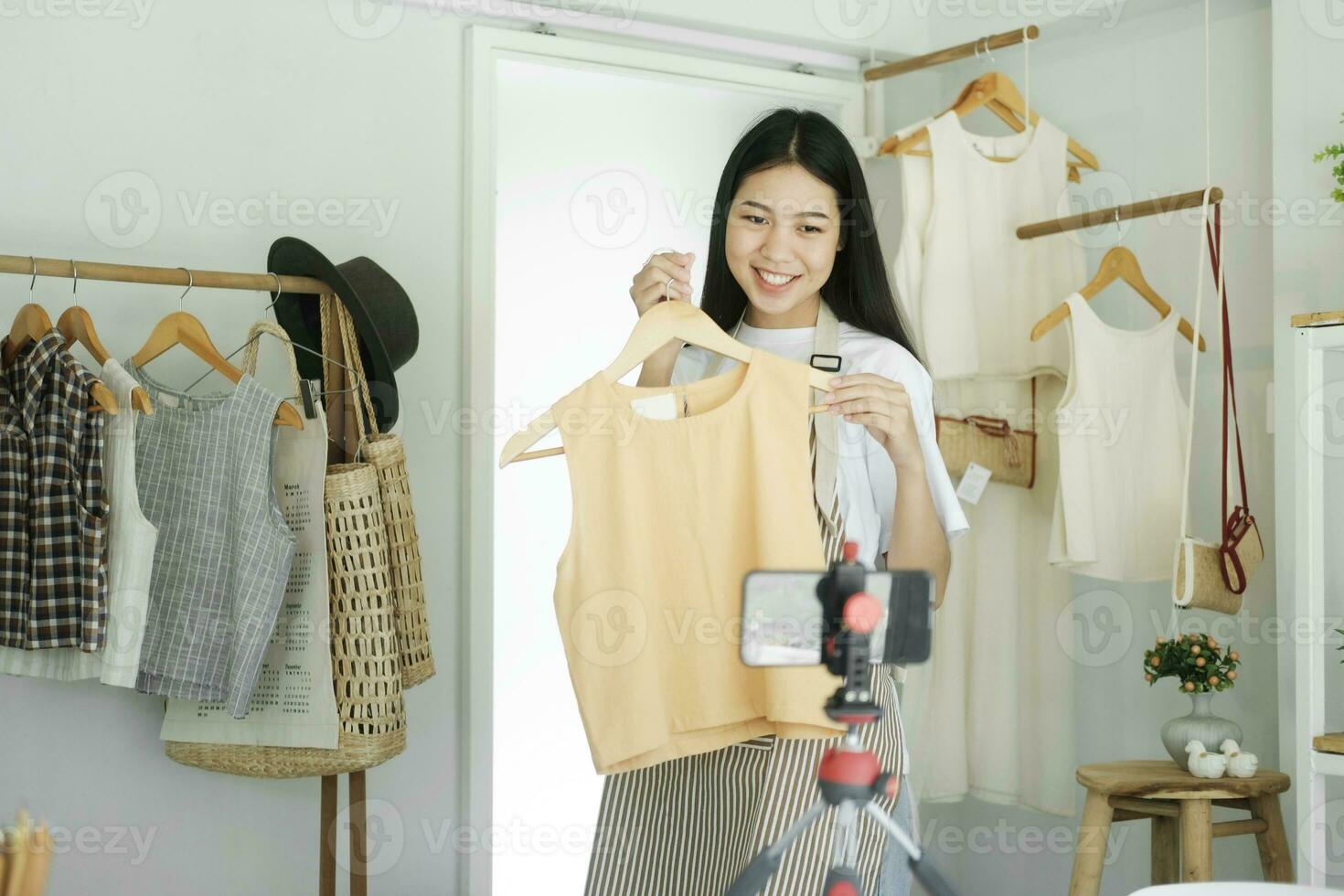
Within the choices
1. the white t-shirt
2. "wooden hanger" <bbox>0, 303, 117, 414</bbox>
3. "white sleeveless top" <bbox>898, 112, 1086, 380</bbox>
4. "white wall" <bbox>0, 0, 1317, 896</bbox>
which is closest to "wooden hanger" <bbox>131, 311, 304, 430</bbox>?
"wooden hanger" <bbox>0, 303, 117, 414</bbox>

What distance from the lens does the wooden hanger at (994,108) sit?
2822 millimetres

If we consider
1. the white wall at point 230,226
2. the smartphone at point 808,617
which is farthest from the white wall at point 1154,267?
the smartphone at point 808,617

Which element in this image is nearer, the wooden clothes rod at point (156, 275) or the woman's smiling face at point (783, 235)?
the woman's smiling face at point (783, 235)

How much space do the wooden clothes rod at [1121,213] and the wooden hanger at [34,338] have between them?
1.81 m

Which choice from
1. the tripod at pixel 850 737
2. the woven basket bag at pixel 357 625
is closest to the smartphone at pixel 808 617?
the tripod at pixel 850 737

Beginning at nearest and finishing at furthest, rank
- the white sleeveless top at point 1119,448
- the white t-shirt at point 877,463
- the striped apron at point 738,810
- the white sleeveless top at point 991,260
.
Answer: the striped apron at point 738,810
the white t-shirt at point 877,463
the white sleeveless top at point 1119,448
the white sleeveless top at point 991,260


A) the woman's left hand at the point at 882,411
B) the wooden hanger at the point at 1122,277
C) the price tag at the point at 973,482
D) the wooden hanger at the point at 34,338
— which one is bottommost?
the price tag at the point at 973,482

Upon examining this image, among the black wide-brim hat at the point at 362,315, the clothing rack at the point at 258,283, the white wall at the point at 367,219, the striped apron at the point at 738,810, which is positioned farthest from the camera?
the white wall at the point at 367,219

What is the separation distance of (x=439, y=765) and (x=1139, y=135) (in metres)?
2.04

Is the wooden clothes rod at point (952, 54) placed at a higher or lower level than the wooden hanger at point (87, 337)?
higher

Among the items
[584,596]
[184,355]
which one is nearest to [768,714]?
[584,596]

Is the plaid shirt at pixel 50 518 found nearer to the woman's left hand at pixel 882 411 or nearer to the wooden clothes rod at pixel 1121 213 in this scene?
the woman's left hand at pixel 882 411

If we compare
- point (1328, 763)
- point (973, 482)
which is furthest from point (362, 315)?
point (1328, 763)

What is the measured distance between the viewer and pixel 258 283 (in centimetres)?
222
